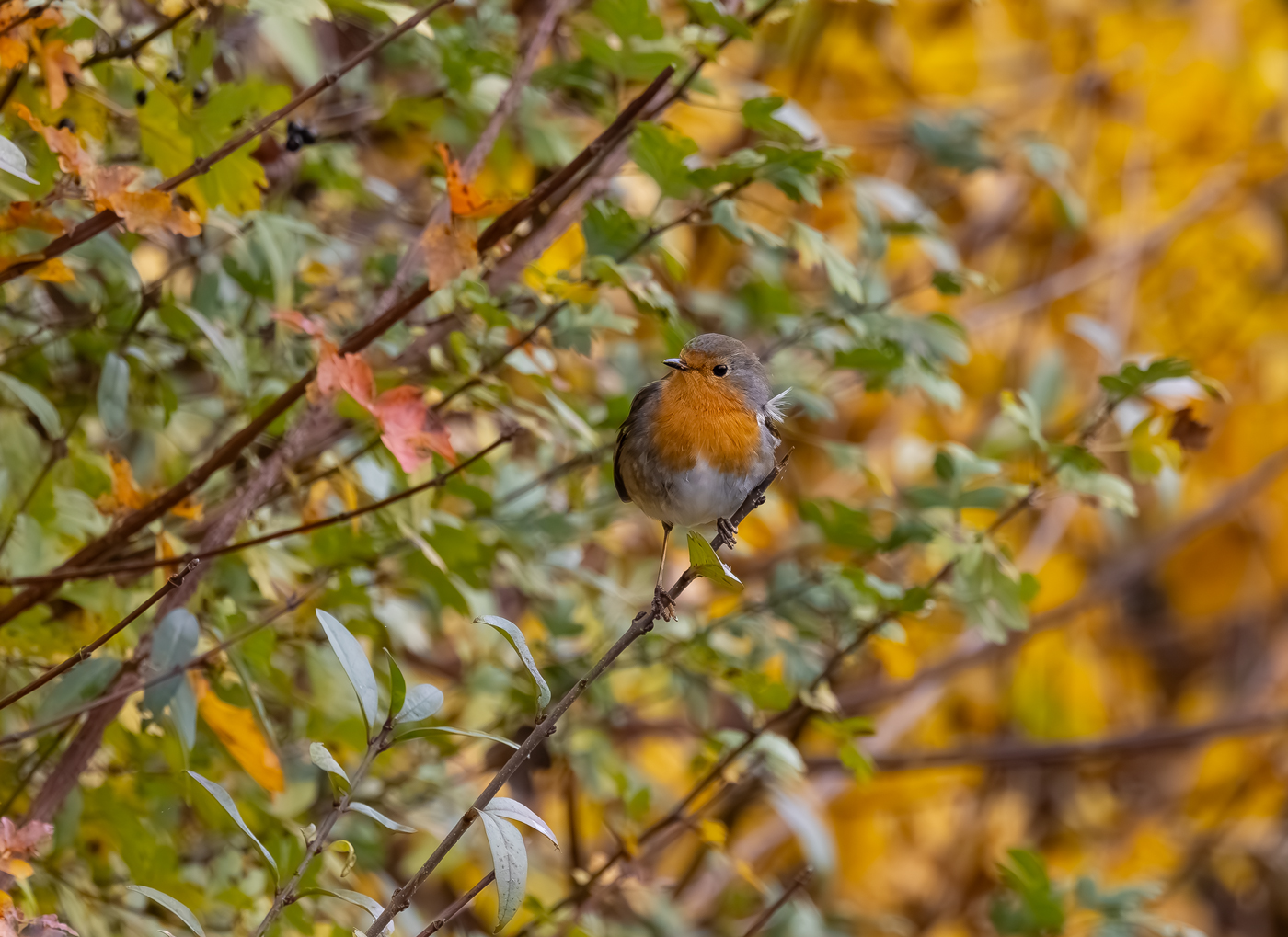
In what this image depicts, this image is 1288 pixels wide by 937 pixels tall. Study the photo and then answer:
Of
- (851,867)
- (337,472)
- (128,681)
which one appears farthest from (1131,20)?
(128,681)

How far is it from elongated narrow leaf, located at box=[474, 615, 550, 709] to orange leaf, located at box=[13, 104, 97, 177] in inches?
23.1

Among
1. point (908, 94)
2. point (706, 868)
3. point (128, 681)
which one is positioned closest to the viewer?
point (128, 681)

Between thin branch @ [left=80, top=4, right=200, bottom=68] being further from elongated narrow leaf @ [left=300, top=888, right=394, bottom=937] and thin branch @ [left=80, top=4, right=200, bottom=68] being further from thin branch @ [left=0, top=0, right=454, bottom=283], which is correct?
elongated narrow leaf @ [left=300, top=888, right=394, bottom=937]

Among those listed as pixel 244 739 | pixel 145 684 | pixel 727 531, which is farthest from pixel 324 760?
pixel 727 531

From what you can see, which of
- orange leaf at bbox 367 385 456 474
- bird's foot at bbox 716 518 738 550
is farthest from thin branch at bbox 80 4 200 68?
bird's foot at bbox 716 518 738 550

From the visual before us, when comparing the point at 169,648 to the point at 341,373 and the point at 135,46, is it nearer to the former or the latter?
the point at 341,373

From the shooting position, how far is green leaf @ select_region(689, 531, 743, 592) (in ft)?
3.66

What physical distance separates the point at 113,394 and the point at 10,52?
417mm

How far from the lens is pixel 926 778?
3.70m

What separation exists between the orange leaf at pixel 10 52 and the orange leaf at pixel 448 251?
0.41 metres

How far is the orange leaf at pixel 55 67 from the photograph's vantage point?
1280mm

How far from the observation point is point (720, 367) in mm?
2020

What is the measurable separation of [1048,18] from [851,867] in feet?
8.02

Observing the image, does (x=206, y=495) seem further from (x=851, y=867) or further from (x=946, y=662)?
(x=851, y=867)
